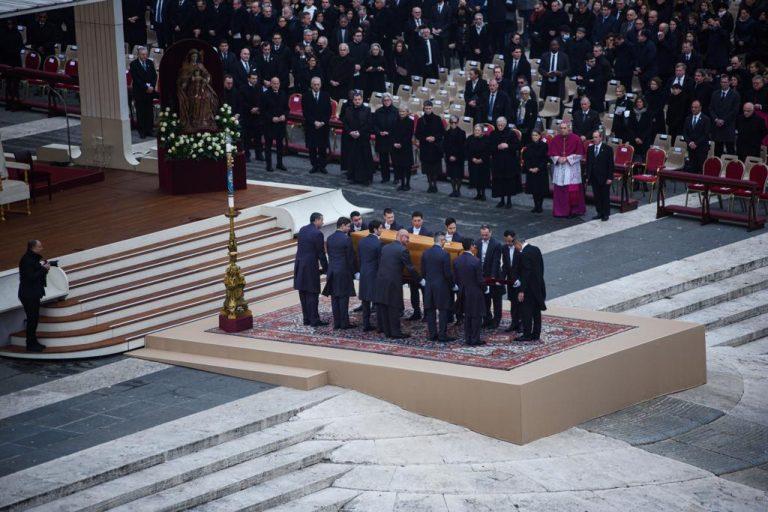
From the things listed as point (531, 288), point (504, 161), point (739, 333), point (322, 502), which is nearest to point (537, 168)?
point (504, 161)

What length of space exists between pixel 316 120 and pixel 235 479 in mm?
12150

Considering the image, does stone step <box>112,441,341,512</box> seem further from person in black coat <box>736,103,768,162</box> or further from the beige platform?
person in black coat <box>736,103,768,162</box>

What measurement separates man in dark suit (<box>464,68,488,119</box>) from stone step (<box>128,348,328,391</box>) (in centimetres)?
948

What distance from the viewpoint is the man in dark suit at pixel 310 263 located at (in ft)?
58.6

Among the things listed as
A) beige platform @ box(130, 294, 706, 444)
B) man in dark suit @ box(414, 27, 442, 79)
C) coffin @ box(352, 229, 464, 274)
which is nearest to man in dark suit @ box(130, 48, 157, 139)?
man in dark suit @ box(414, 27, 442, 79)

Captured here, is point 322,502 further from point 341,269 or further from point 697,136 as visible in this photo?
point 697,136

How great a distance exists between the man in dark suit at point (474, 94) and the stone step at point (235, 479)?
444 inches

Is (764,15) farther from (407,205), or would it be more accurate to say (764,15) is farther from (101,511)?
(101,511)

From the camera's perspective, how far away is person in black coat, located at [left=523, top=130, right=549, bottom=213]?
23.6m

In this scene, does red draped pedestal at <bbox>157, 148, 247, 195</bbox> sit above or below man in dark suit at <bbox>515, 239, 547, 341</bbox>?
above

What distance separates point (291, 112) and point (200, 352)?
1037cm

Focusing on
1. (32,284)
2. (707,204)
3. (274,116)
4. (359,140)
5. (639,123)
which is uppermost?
(274,116)

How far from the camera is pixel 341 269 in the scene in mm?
17672

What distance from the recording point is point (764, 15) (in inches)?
1061
